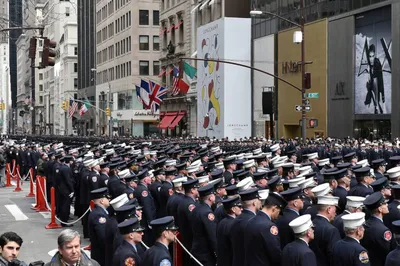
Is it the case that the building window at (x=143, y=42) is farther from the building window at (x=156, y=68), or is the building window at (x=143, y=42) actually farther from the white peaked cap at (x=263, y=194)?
the white peaked cap at (x=263, y=194)

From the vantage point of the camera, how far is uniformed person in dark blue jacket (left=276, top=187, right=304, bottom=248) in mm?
8750

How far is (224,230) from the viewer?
910 centimetres

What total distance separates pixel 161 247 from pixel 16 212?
599 inches

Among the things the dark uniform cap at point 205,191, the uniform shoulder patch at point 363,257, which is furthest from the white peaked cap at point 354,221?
the dark uniform cap at point 205,191

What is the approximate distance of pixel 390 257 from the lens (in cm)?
677

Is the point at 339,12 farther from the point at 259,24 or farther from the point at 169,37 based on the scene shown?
the point at 169,37

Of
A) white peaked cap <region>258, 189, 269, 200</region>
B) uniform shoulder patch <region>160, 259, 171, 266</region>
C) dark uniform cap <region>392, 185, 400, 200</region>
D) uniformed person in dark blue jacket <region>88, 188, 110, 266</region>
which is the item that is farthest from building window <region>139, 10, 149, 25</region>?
uniform shoulder patch <region>160, 259, 171, 266</region>

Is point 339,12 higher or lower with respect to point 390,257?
higher

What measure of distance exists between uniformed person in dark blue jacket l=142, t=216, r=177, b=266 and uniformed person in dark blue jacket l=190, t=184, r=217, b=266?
7.09ft

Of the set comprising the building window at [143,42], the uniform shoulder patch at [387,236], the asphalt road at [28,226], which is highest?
the building window at [143,42]

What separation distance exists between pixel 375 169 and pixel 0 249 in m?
9.51

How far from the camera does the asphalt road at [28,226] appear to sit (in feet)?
49.8

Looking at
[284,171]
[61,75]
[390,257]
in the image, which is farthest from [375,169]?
[61,75]

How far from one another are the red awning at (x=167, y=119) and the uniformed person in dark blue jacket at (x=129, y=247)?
68342 millimetres
